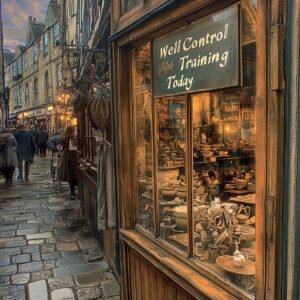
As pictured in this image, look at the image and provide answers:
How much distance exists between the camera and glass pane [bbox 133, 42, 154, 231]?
3.17 meters

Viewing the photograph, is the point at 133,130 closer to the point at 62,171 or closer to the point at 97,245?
the point at 97,245

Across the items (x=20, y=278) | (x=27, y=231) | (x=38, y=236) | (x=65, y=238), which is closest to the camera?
(x=20, y=278)

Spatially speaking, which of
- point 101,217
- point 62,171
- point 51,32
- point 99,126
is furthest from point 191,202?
point 51,32

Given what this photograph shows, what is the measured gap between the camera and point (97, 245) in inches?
237

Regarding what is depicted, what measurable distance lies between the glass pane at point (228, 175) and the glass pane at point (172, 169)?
120 millimetres

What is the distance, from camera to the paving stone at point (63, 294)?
4.20 metres

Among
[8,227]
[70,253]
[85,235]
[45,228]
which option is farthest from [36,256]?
[8,227]

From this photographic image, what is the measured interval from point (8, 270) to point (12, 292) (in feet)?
2.38

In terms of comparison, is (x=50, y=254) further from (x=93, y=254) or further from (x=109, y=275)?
Result: (x=109, y=275)

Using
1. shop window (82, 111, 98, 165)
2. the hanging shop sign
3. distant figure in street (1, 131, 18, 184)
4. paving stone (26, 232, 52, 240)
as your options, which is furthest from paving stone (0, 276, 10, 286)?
the hanging shop sign

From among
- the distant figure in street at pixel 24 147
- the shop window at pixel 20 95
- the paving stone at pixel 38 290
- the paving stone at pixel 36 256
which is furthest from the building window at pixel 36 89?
the paving stone at pixel 38 290

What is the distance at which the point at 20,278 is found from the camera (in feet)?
15.5

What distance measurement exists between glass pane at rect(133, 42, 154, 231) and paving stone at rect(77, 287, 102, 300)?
4.68ft

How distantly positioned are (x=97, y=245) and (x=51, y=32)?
80.8 ft
